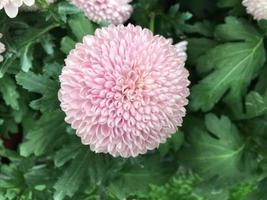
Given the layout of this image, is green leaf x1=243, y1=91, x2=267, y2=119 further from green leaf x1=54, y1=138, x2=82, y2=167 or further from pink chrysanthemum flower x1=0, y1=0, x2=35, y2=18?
pink chrysanthemum flower x1=0, y1=0, x2=35, y2=18

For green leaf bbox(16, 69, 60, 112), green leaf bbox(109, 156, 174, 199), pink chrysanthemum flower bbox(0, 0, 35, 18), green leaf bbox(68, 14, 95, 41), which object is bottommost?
green leaf bbox(109, 156, 174, 199)

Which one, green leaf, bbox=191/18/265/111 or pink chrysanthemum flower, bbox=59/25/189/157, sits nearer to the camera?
pink chrysanthemum flower, bbox=59/25/189/157

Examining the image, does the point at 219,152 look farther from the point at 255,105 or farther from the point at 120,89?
the point at 120,89

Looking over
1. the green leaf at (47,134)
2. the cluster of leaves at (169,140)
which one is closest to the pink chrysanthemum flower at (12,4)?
the cluster of leaves at (169,140)

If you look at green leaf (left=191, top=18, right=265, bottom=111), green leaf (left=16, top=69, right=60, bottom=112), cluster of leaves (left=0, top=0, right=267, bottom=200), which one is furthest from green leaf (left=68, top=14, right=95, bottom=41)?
green leaf (left=191, top=18, right=265, bottom=111)

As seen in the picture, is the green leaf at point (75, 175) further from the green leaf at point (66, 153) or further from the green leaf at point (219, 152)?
the green leaf at point (219, 152)

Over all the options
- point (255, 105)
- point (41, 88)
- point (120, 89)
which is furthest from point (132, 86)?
point (255, 105)
